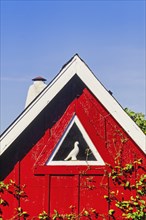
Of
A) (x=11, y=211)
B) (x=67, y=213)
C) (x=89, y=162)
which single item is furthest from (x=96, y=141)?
(x=11, y=211)

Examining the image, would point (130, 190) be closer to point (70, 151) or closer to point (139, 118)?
point (70, 151)

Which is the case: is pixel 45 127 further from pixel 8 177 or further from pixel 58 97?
pixel 8 177

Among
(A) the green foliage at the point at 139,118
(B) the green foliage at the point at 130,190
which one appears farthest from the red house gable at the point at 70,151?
(A) the green foliage at the point at 139,118

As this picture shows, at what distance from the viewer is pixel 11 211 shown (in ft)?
24.8

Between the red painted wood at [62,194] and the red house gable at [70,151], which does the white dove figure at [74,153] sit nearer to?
the red house gable at [70,151]

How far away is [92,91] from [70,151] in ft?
4.52

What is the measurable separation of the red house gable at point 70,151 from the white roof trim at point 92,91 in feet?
0.07

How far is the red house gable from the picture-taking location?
7539mm

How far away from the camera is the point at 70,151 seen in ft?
25.1

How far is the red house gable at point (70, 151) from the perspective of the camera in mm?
7539

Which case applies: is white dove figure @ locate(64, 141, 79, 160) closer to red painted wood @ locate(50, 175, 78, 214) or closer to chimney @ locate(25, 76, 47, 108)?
red painted wood @ locate(50, 175, 78, 214)

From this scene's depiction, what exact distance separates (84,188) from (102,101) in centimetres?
192

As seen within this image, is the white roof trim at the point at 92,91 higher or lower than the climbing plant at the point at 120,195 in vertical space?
higher

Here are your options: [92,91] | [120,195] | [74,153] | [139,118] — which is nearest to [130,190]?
[120,195]
